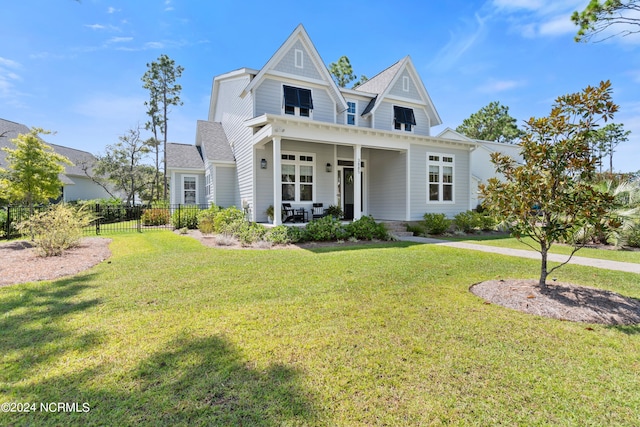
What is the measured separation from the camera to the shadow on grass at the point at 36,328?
268 cm

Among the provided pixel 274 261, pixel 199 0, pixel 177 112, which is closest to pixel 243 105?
pixel 199 0

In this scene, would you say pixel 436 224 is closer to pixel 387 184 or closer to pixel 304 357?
pixel 387 184

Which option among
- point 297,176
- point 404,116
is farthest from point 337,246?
point 404,116

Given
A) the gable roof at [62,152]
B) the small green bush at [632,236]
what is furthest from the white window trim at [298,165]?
the gable roof at [62,152]

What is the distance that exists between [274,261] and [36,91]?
63.4 ft

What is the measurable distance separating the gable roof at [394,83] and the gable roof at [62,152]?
1899 cm

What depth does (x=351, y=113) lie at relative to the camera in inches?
609

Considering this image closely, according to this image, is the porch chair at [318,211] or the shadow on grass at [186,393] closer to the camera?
the shadow on grass at [186,393]

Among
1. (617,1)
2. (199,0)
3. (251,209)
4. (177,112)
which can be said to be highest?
(177,112)

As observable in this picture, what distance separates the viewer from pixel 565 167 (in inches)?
168

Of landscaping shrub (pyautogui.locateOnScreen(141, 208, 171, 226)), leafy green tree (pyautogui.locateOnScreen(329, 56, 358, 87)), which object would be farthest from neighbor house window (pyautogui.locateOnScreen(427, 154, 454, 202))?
leafy green tree (pyautogui.locateOnScreen(329, 56, 358, 87))

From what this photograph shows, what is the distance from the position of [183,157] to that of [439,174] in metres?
14.2

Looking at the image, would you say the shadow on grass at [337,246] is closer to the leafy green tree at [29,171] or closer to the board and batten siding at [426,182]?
the board and batten siding at [426,182]

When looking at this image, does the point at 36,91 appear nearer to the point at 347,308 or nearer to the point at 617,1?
the point at 347,308
